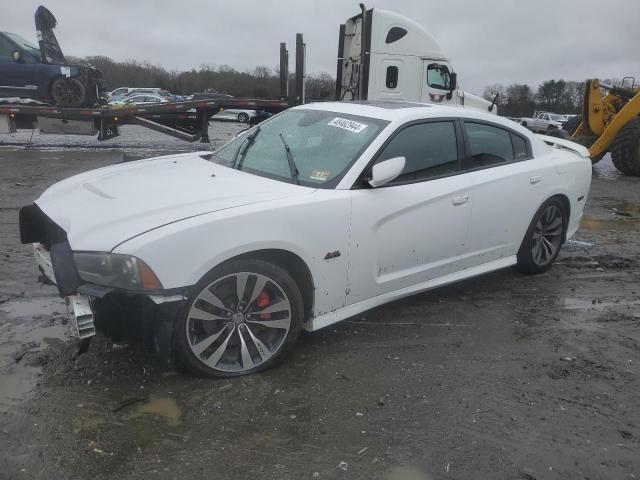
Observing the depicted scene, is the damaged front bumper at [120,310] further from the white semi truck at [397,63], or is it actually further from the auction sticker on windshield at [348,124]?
the white semi truck at [397,63]

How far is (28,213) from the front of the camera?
11.1 feet

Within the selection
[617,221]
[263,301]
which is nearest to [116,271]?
[263,301]

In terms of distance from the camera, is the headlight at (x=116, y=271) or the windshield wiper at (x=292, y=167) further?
the windshield wiper at (x=292, y=167)

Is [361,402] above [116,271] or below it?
below

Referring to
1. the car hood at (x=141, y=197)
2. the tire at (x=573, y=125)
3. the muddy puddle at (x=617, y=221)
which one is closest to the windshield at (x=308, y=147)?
the car hood at (x=141, y=197)

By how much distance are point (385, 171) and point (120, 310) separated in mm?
1722

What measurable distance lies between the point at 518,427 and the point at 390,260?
4.21ft

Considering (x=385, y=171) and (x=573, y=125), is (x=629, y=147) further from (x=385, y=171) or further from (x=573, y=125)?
(x=385, y=171)

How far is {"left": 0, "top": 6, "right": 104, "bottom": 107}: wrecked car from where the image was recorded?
45.0 ft

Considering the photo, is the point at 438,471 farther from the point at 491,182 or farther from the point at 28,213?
the point at 28,213

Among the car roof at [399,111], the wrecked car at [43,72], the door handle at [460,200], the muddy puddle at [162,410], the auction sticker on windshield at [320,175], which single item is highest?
the wrecked car at [43,72]

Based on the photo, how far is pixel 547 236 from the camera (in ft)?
16.4

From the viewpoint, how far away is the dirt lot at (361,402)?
95.3 inches

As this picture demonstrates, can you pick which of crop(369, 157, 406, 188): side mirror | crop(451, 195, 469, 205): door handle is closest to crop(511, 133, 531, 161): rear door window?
crop(451, 195, 469, 205): door handle
